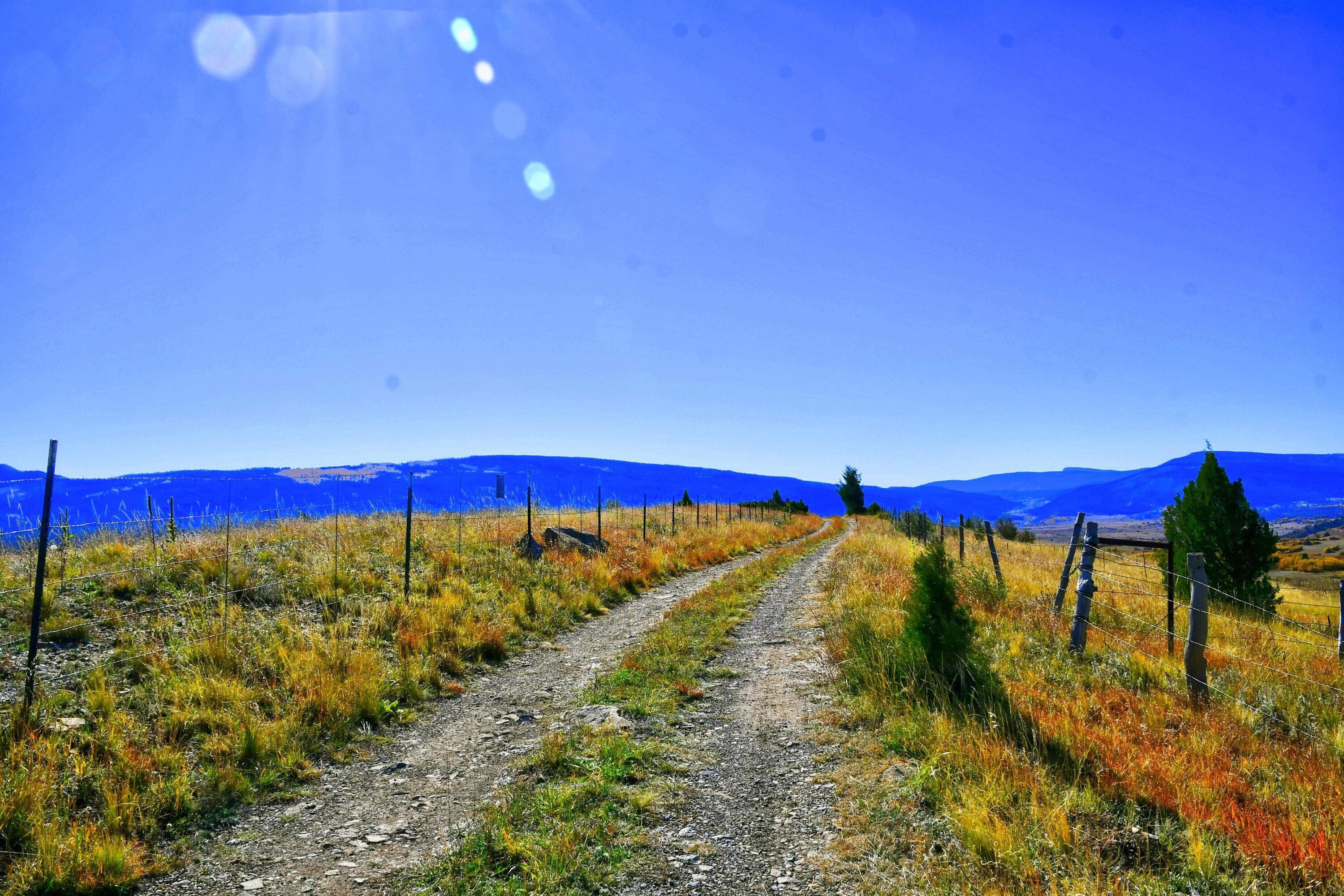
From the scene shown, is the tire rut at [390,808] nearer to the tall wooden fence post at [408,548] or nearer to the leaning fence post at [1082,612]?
the tall wooden fence post at [408,548]

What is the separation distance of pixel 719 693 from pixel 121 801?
20.7 ft

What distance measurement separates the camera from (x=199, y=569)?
11.2 meters

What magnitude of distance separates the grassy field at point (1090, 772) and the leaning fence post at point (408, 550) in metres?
8.37

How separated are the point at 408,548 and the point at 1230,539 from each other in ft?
70.0

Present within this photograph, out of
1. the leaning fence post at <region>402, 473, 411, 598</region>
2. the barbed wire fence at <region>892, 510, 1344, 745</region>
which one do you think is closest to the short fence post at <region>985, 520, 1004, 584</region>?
the barbed wire fence at <region>892, 510, 1344, 745</region>

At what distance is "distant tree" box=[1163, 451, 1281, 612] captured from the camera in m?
16.4

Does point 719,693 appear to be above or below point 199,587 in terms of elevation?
below

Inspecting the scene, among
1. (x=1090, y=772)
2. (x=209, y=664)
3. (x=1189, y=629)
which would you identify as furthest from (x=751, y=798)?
(x=209, y=664)

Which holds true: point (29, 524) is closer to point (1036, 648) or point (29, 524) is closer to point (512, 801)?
point (512, 801)

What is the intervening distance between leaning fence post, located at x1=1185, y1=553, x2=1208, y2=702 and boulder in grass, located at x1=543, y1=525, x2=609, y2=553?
15000mm

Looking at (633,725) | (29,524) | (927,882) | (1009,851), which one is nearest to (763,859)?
(927,882)

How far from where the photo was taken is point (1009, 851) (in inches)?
159

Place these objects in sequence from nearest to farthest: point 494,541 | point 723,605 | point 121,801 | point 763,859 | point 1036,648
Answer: point 763,859, point 121,801, point 1036,648, point 723,605, point 494,541

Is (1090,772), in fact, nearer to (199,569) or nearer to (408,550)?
(408,550)
